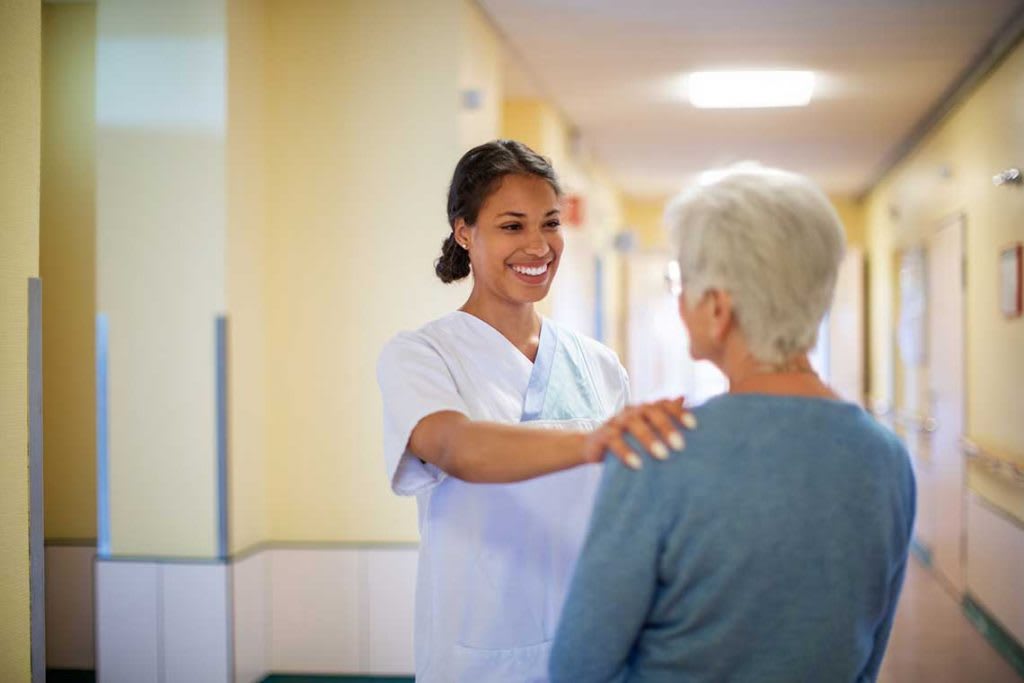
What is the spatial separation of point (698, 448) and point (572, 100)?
4.91m

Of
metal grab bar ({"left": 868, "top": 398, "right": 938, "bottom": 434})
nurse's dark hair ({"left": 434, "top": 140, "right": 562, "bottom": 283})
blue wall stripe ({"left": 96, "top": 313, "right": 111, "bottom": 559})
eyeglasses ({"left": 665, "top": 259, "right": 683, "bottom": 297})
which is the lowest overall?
metal grab bar ({"left": 868, "top": 398, "right": 938, "bottom": 434})

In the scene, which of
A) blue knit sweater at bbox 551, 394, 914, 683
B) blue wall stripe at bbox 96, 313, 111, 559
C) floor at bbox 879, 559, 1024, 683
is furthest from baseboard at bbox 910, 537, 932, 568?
blue knit sweater at bbox 551, 394, 914, 683

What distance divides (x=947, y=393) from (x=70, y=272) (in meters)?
4.63

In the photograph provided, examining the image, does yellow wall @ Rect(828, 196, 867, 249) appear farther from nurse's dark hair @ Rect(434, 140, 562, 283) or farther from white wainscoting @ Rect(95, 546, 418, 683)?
nurse's dark hair @ Rect(434, 140, 562, 283)

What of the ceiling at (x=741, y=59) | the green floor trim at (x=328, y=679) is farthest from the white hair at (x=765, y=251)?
the ceiling at (x=741, y=59)

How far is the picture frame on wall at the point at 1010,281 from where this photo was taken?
4371 millimetres

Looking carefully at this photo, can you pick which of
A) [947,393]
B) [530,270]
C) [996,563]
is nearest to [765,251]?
[530,270]

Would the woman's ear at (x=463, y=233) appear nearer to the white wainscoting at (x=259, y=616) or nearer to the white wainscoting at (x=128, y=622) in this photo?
the white wainscoting at (x=259, y=616)

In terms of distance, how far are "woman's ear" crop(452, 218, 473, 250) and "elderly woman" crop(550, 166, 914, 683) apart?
69cm

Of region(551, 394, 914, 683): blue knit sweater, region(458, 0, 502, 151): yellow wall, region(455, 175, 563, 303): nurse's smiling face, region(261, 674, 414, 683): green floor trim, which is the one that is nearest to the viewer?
region(551, 394, 914, 683): blue knit sweater

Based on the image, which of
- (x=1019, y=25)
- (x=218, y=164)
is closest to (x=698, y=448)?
(x=218, y=164)

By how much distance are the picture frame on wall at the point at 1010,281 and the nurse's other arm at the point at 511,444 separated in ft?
11.5

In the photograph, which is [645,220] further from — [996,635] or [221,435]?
[221,435]

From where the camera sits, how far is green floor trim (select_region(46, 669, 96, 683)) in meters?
3.79
